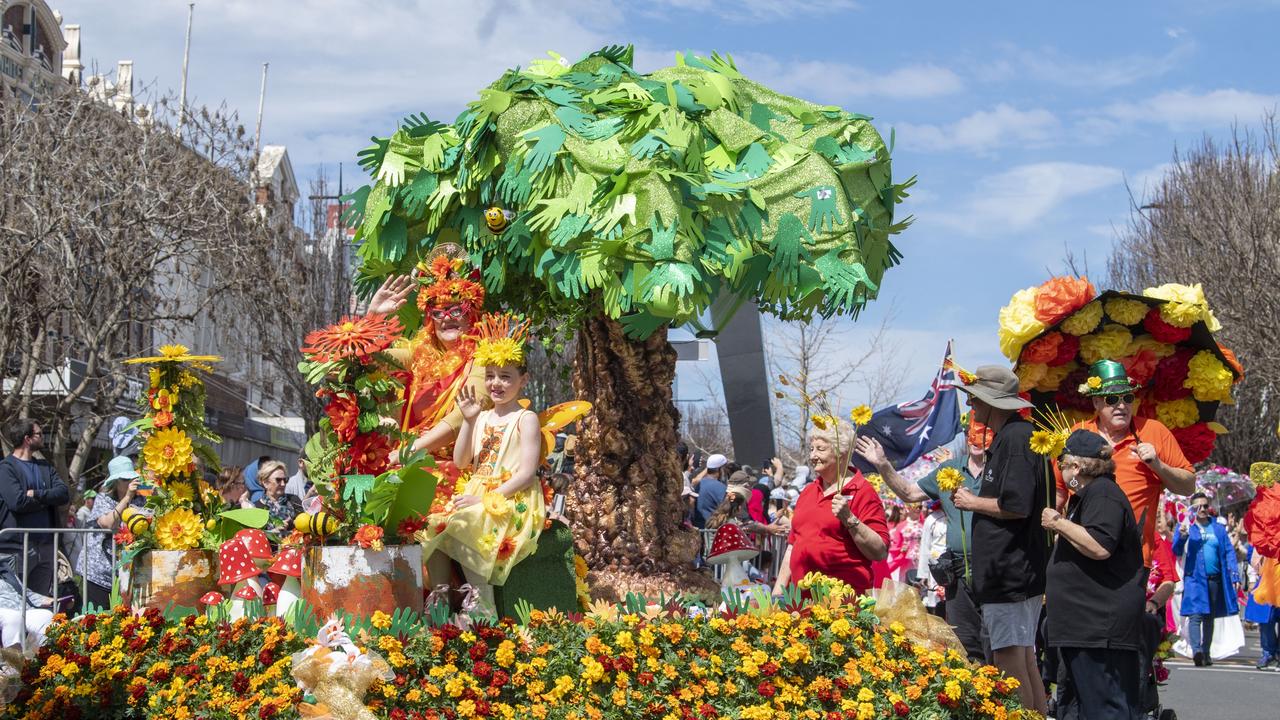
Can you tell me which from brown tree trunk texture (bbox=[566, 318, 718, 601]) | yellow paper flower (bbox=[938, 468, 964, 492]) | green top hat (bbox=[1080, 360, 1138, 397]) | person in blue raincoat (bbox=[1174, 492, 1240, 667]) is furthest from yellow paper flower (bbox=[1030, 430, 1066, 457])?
person in blue raincoat (bbox=[1174, 492, 1240, 667])

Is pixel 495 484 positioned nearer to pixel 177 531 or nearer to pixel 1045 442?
pixel 177 531

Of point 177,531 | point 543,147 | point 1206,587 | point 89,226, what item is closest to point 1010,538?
point 543,147

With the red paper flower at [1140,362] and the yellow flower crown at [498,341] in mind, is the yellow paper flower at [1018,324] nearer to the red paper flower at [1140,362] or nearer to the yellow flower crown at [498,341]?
the red paper flower at [1140,362]

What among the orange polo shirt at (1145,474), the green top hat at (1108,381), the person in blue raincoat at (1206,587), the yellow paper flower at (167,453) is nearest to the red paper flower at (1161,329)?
the orange polo shirt at (1145,474)

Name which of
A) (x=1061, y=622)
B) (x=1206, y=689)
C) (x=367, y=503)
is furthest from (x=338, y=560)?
(x=1206, y=689)

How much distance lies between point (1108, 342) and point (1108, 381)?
896mm

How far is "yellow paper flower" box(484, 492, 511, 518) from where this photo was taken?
6.43 meters

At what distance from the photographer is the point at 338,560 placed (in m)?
5.98

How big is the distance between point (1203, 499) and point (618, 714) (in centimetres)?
1200

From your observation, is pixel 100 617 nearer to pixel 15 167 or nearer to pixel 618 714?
pixel 618 714

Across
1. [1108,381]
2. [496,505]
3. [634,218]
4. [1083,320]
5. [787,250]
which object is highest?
[634,218]

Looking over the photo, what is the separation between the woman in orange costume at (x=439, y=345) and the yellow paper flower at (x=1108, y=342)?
3626 mm

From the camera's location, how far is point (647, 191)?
264 inches

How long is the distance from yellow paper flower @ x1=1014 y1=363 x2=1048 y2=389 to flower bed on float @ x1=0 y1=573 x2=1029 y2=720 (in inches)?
100
